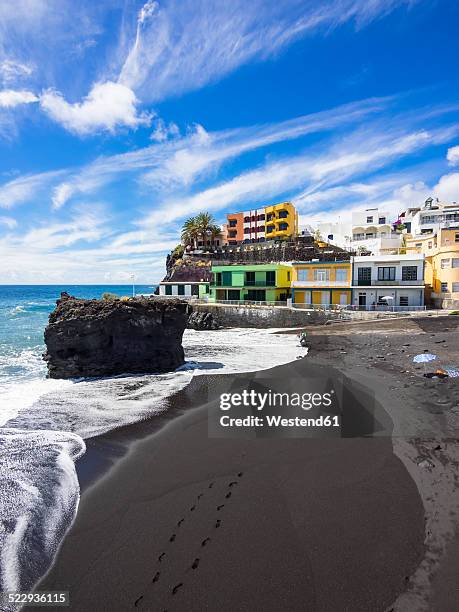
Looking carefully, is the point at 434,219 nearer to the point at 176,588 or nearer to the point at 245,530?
the point at 245,530

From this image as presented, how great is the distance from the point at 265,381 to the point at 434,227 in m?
68.7

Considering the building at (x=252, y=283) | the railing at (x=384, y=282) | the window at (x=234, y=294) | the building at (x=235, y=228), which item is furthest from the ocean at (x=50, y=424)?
the building at (x=235, y=228)

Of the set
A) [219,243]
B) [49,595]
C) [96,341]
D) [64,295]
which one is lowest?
[49,595]

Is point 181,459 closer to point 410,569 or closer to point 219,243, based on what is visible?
point 410,569

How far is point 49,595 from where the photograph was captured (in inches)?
203

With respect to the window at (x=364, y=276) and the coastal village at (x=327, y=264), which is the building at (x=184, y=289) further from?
the window at (x=364, y=276)

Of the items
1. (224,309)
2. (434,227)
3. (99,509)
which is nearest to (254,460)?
(99,509)

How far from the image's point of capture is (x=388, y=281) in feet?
130

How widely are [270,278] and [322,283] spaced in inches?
286

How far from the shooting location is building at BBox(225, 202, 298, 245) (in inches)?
2958

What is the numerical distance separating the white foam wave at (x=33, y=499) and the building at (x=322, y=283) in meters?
36.1

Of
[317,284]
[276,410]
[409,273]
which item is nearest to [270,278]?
[317,284]

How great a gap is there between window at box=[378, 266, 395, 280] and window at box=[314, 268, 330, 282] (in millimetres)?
6133

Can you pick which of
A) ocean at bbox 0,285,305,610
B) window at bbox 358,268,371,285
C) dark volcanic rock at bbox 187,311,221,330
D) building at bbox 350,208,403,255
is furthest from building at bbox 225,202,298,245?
ocean at bbox 0,285,305,610
